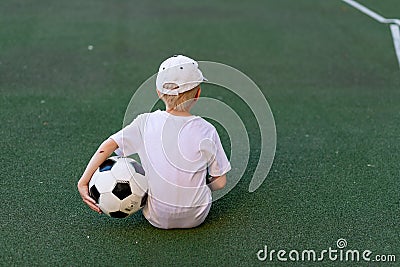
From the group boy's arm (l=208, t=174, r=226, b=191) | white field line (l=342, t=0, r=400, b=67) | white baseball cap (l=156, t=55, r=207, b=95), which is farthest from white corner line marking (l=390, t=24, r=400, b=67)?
white baseball cap (l=156, t=55, r=207, b=95)

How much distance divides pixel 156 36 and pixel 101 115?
2423 mm

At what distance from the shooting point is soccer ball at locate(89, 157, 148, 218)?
11.7ft

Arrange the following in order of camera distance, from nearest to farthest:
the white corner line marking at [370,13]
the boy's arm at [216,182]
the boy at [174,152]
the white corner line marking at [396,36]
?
1. the boy at [174,152]
2. the boy's arm at [216,182]
3. the white corner line marking at [396,36]
4. the white corner line marking at [370,13]

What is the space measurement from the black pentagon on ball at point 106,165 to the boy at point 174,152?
2cm

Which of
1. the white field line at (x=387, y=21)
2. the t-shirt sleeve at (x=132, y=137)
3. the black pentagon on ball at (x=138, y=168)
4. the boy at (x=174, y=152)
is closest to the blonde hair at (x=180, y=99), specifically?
the boy at (x=174, y=152)

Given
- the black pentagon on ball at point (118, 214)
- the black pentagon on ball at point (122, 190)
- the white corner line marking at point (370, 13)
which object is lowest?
the white corner line marking at point (370, 13)

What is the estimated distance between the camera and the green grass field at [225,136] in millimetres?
3594

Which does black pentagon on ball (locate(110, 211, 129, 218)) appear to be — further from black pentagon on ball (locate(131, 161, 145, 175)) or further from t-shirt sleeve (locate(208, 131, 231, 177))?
t-shirt sleeve (locate(208, 131, 231, 177))

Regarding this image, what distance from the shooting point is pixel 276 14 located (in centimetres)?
860

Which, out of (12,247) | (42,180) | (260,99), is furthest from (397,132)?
(12,247)

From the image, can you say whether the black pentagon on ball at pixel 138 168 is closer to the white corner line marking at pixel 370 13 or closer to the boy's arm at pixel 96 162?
the boy's arm at pixel 96 162
